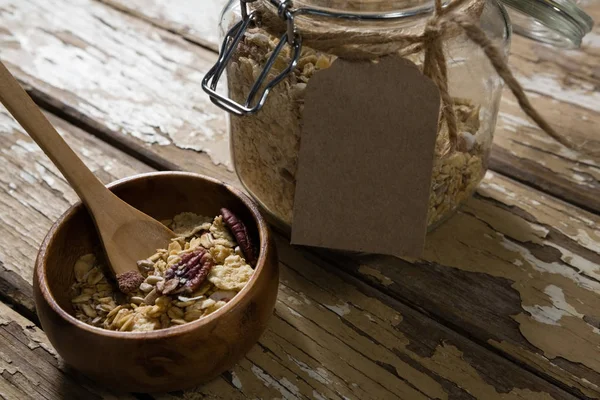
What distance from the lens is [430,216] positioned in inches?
24.9

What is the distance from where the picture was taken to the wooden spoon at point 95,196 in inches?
22.5

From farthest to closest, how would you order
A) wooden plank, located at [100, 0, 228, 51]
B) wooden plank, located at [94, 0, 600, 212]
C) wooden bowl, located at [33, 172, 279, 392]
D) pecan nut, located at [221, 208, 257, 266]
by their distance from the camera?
wooden plank, located at [100, 0, 228, 51]
wooden plank, located at [94, 0, 600, 212]
pecan nut, located at [221, 208, 257, 266]
wooden bowl, located at [33, 172, 279, 392]

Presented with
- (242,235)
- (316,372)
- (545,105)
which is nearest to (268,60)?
(242,235)

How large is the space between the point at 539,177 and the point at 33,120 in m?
0.52

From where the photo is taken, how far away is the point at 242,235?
1.91 feet

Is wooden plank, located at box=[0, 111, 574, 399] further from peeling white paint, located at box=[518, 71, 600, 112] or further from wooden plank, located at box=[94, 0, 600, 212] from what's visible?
peeling white paint, located at box=[518, 71, 600, 112]

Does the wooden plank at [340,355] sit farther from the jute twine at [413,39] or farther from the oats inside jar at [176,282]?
the jute twine at [413,39]

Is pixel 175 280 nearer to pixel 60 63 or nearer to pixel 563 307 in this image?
pixel 563 307

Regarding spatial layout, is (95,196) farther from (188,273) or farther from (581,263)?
(581,263)

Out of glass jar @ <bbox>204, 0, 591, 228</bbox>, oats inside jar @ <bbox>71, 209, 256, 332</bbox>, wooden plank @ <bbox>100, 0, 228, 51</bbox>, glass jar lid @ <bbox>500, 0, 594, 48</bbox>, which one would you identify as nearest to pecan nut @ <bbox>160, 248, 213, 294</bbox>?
oats inside jar @ <bbox>71, 209, 256, 332</bbox>

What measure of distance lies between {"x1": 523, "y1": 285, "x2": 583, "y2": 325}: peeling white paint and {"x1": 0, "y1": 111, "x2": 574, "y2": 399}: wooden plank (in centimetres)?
6

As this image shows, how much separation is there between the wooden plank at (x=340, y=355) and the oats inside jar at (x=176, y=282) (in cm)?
6

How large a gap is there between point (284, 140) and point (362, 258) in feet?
0.51

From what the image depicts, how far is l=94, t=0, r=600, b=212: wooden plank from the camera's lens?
751 millimetres
